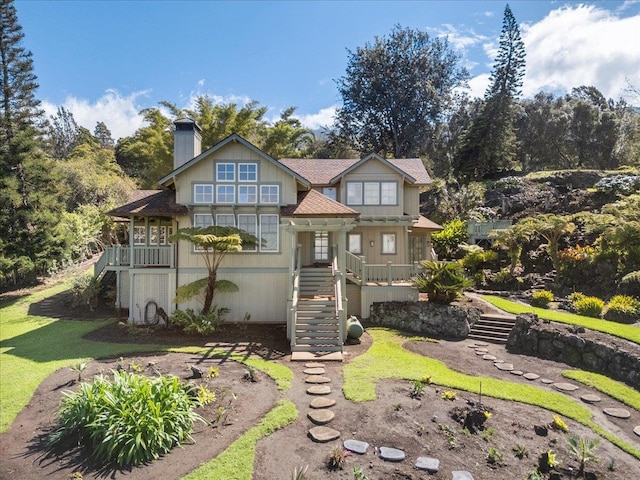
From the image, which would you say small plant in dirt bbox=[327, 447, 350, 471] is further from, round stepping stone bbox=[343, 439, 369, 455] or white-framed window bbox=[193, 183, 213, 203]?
white-framed window bbox=[193, 183, 213, 203]

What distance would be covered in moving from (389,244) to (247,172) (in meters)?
8.49

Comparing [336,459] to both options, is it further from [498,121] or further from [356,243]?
[498,121]

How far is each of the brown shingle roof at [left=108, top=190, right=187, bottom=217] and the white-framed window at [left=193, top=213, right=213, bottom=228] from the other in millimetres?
531

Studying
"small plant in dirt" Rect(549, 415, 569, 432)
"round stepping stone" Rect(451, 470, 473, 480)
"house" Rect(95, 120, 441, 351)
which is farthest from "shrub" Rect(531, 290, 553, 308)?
"round stepping stone" Rect(451, 470, 473, 480)

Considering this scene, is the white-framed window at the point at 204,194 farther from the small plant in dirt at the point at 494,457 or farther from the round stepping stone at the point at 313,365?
the small plant in dirt at the point at 494,457

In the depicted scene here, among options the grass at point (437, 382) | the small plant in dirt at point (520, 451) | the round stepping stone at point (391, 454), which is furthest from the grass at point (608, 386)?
the round stepping stone at point (391, 454)

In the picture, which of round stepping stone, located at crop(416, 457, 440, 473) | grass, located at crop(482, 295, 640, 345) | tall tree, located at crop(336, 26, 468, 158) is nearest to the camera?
round stepping stone, located at crop(416, 457, 440, 473)

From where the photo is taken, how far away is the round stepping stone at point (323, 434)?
685 cm

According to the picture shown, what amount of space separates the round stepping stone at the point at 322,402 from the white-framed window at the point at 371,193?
41.1 feet

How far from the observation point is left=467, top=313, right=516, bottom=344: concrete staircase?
44.4ft

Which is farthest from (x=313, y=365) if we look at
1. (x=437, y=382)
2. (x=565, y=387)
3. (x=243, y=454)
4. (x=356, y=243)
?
(x=356, y=243)

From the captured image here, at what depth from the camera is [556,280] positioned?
1870cm

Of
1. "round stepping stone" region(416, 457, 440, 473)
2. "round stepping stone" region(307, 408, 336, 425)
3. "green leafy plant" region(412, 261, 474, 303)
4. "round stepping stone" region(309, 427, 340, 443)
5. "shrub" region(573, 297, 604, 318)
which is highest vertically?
"green leafy plant" region(412, 261, 474, 303)

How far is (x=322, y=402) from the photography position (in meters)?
8.35
